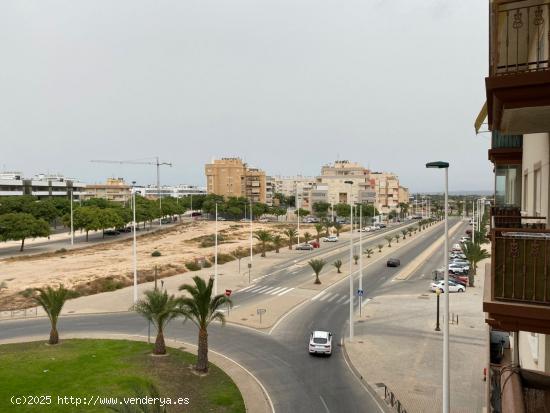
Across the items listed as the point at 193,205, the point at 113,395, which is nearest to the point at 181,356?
the point at 113,395

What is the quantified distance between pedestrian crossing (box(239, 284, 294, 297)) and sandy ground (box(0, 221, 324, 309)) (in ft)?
39.2

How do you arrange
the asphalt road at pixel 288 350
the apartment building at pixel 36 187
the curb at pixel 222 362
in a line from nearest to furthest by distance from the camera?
the curb at pixel 222 362, the asphalt road at pixel 288 350, the apartment building at pixel 36 187

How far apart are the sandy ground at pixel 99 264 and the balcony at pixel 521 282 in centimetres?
3949

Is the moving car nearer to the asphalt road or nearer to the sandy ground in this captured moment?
the asphalt road

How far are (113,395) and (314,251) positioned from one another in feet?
177

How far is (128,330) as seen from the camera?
28.5 meters

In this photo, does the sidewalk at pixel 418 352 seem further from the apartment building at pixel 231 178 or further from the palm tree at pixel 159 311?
the apartment building at pixel 231 178

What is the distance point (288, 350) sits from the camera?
24609mm

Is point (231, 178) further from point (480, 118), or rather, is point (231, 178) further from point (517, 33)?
point (517, 33)

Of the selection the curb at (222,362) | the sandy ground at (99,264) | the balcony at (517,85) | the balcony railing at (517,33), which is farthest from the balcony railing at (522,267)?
the sandy ground at (99,264)

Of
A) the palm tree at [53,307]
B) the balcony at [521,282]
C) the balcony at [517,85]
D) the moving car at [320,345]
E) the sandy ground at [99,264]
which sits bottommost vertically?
the sandy ground at [99,264]

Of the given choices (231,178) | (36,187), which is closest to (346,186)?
(231,178)

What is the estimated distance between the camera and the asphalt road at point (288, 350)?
60.4ft

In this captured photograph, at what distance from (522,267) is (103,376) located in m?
19.9
